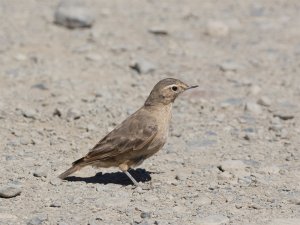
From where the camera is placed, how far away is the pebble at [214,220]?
8397 millimetres

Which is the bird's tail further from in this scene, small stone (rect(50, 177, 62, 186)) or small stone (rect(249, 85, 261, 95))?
small stone (rect(249, 85, 261, 95))

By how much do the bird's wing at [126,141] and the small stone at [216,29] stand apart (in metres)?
7.40

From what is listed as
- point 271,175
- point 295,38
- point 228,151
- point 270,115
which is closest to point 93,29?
point 295,38

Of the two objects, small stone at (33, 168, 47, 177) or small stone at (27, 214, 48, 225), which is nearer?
small stone at (27, 214, 48, 225)

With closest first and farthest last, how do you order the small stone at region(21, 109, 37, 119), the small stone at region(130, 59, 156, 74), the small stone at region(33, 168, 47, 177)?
the small stone at region(33, 168, 47, 177) < the small stone at region(21, 109, 37, 119) < the small stone at region(130, 59, 156, 74)

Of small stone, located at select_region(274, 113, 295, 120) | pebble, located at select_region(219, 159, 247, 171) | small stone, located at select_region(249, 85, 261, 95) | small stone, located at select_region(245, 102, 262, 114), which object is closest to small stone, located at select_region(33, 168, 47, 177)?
pebble, located at select_region(219, 159, 247, 171)

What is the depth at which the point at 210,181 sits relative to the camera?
980cm

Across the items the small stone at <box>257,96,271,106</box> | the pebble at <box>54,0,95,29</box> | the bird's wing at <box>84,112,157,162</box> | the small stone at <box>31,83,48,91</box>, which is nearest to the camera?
the bird's wing at <box>84,112,157,162</box>

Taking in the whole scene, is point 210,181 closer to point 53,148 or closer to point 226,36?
point 53,148

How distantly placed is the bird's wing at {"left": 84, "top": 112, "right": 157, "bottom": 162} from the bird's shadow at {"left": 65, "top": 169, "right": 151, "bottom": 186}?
0.38m

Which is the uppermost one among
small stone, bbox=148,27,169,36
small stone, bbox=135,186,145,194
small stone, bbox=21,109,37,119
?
small stone, bbox=148,27,169,36

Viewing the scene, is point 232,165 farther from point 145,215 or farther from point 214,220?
point 145,215

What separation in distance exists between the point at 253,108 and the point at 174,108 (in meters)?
1.25

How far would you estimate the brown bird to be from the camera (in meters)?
9.50
